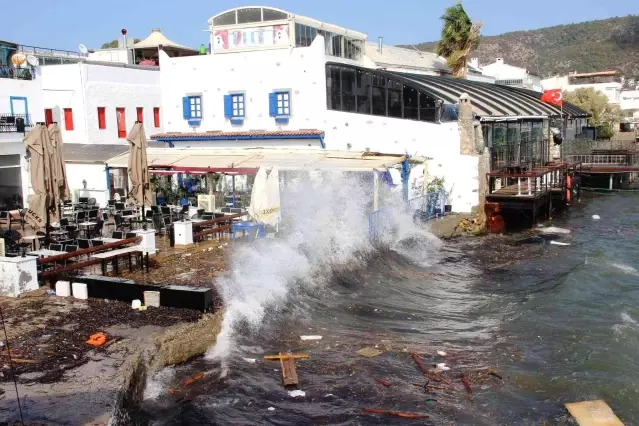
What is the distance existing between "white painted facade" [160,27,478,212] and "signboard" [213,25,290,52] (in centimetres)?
83

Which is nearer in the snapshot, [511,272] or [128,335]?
[128,335]

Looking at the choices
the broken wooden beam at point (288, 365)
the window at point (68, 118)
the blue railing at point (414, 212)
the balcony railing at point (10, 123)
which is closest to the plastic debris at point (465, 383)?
the broken wooden beam at point (288, 365)

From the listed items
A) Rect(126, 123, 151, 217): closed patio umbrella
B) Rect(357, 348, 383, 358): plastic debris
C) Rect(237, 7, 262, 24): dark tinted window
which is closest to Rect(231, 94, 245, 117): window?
Rect(237, 7, 262, 24): dark tinted window

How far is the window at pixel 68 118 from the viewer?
31344 mm

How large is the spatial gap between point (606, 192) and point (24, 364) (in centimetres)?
4035

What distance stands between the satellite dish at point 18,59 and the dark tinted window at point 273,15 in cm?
1042

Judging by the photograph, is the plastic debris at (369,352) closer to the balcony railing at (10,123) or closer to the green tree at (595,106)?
the balcony railing at (10,123)

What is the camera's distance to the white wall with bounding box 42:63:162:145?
30797mm

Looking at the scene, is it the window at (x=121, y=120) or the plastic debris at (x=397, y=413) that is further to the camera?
the window at (x=121, y=120)

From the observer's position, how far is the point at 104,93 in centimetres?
3184

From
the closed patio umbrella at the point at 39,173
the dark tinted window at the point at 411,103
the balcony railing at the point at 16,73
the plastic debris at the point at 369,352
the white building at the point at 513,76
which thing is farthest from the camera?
the white building at the point at 513,76

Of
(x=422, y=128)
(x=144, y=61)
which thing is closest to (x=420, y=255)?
(x=422, y=128)

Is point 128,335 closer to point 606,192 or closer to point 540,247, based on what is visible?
point 540,247

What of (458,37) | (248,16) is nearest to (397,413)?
(248,16)
